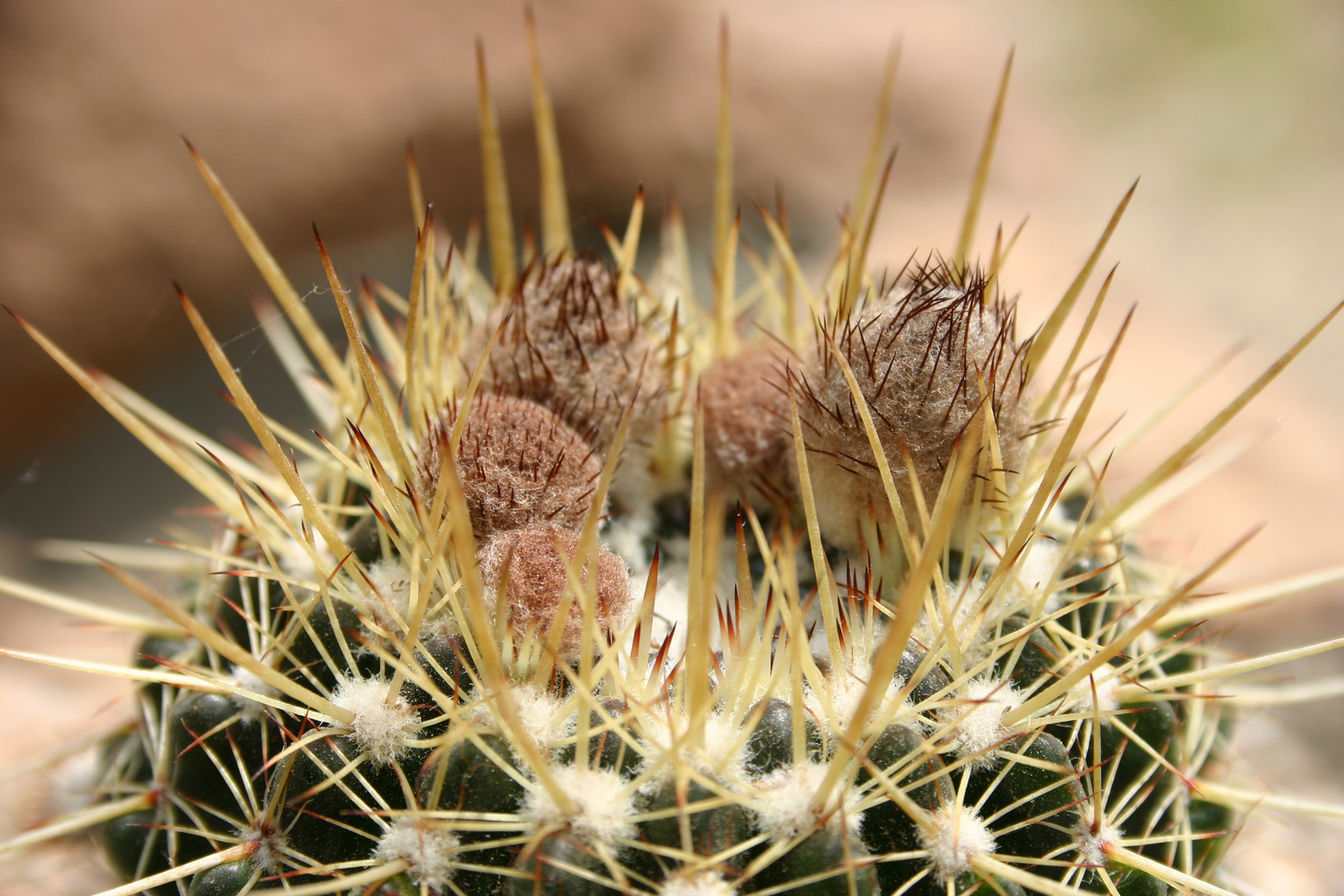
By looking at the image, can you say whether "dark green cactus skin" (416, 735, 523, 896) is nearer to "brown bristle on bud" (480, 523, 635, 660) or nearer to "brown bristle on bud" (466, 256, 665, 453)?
"brown bristle on bud" (480, 523, 635, 660)

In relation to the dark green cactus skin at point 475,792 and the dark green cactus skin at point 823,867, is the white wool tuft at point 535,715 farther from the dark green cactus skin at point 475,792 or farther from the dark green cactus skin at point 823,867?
the dark green cactus skin at point 823,867

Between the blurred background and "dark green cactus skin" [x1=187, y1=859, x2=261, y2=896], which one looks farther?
the blurred background

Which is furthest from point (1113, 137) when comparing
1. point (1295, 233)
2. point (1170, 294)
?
point (1170, 294)

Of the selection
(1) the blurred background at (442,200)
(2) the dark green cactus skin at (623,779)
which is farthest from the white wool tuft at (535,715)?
(1) the blurred background at (442,200)

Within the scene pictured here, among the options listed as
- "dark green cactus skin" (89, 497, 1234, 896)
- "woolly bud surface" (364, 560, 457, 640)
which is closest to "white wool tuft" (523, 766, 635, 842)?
"dark green cactus skin" (89, 497, 1234, 896)

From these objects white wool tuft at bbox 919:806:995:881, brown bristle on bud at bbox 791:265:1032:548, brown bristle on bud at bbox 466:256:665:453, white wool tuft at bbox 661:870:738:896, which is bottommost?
white wool tuft at bbox 661:870:738:896

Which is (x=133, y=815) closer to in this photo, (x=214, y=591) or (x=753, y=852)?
(x=214, y=591)

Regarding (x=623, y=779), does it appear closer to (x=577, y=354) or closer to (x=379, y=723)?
(x=379, y=723)

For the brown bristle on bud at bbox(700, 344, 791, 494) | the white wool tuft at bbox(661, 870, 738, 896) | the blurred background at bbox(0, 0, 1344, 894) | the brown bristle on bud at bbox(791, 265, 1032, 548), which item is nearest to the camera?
the white wool tuft at bbox(661, 870, 738, 896)
